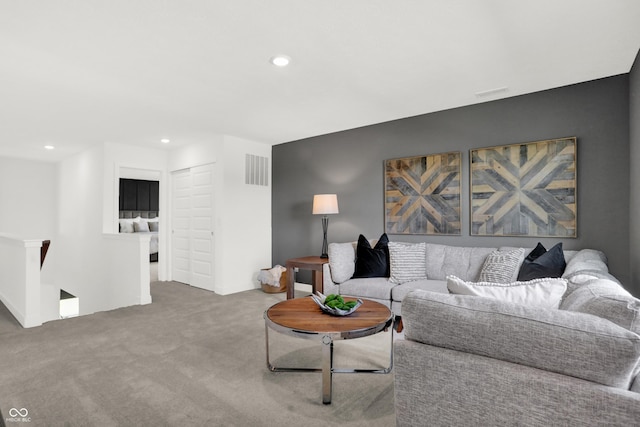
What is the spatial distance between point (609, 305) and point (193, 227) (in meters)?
5.50

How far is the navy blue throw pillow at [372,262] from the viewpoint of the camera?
378cm

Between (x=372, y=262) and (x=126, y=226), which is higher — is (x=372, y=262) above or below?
below

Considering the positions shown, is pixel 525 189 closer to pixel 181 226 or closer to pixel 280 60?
pixel 280 60

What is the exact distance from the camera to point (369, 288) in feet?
11.6

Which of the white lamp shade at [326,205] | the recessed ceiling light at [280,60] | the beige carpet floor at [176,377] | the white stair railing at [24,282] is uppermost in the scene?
the recessed ceiling light at [280,60]

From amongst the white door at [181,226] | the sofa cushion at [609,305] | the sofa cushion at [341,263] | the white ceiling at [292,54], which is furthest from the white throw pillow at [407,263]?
the white door at [181,226]

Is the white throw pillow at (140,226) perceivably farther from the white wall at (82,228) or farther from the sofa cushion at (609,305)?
the sofa cushion at (609,305)

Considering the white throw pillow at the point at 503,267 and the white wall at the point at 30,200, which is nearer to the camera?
the white throw pillow at the point at 503,267

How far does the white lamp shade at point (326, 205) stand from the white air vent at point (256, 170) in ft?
4.72

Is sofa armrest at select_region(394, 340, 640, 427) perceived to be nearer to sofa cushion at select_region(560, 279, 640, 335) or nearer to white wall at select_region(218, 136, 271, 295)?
sofa cushion at select_region(560, 279, 640, 335)

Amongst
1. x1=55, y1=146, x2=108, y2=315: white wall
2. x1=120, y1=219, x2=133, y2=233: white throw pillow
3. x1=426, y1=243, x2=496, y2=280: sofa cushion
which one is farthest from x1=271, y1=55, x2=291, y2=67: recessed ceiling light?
x1=120, y1=219, x2=133, y2=233: white throw pillow

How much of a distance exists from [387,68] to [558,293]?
2.21 meters

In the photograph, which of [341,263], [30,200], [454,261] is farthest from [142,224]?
[454,261]

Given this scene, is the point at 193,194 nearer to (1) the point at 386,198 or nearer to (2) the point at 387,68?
(1) the point at 386,198
